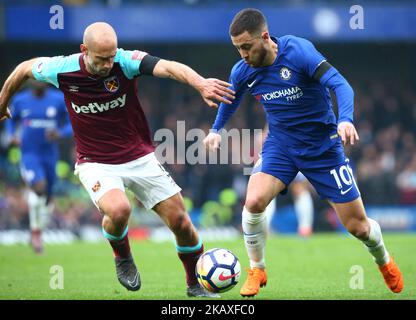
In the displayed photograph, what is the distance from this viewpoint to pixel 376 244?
26.3 feet

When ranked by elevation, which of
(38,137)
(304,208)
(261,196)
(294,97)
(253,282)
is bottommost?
(304,208)

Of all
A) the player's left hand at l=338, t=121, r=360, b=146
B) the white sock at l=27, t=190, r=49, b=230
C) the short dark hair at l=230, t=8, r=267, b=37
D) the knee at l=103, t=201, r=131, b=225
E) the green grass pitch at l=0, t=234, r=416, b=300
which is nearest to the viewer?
the player's left hand at l=338, t=121, r=360, b=146

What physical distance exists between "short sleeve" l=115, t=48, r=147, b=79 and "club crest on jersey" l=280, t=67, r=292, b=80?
4.17ft

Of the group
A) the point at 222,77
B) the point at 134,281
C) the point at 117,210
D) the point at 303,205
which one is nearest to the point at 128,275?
the point at 134,281

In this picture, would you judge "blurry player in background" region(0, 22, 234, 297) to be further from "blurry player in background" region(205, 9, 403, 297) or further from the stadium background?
the stadium background

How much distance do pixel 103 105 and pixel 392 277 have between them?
3189 mm

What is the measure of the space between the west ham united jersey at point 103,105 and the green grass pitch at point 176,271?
1.42 m

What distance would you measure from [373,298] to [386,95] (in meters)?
17.6

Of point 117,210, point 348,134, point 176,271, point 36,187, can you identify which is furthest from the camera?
point 36,187

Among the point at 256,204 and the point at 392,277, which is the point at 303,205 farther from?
the point at 256,204

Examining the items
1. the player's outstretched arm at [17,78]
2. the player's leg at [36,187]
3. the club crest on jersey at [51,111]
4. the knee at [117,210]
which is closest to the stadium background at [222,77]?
the player's leg at [36,187]

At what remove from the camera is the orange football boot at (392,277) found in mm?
8062

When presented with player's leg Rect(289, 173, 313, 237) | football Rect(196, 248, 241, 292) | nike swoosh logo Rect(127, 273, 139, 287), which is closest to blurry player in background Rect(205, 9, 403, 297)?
football Rect(196, 248, 241, 292)

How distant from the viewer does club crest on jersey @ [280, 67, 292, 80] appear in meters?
7.80
